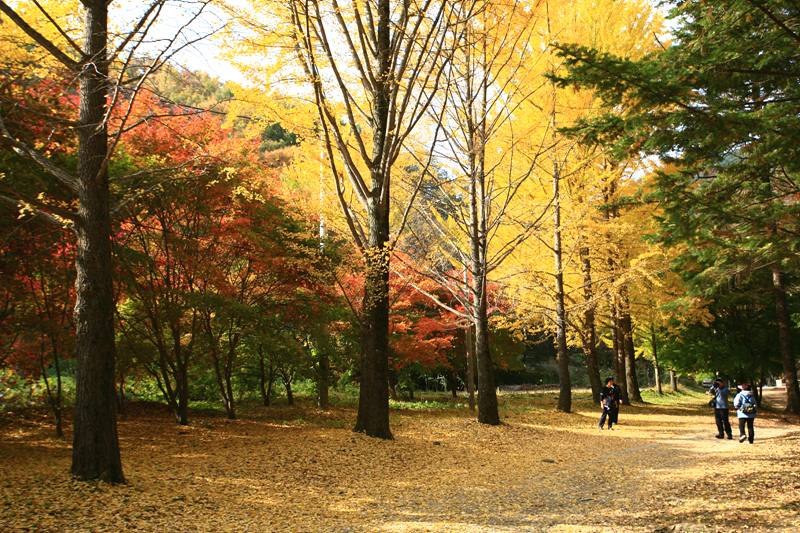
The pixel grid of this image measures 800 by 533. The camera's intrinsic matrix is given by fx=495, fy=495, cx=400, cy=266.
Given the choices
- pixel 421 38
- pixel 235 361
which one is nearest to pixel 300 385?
pixel 235 361

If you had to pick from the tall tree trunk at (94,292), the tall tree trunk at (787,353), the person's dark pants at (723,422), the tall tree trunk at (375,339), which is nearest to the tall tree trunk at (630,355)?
the tall tree trunk at (787,353)

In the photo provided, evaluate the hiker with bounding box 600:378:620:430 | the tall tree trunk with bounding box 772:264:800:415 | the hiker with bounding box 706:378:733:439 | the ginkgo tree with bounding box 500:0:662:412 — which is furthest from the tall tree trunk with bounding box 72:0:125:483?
the tall tree trunk with bounding box 772:264:800:415

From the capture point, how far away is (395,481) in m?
5.97

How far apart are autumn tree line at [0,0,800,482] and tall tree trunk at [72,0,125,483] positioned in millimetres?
23

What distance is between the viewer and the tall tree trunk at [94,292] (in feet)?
16.0

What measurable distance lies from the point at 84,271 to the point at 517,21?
26.7ft

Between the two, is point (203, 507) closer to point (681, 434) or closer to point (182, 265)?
point (182, 265)

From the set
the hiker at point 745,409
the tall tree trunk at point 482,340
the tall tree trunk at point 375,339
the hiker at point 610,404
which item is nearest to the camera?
the tall tree trunk at point 375,339

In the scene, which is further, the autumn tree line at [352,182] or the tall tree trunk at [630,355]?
the tall tree trunk at [630,355]

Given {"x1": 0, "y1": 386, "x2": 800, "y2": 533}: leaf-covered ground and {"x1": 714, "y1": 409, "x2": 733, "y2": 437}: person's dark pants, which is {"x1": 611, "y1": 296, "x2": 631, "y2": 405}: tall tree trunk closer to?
{"x1": 0, "y1": 386, "x2": 800, "y2": 533}: leaf-covered ground

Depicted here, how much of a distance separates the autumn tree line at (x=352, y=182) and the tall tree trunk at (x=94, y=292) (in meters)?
0.02

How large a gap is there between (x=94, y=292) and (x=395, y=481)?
12.9 ft

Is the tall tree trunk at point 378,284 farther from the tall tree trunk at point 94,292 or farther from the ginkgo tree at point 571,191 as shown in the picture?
the ginkgo tree at point 571,191

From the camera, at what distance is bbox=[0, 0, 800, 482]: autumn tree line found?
534 cm
